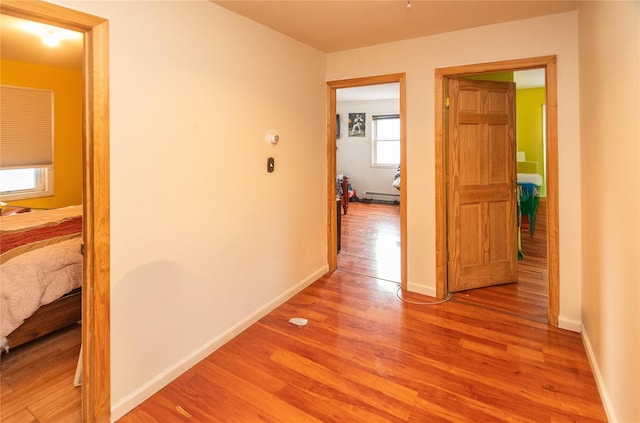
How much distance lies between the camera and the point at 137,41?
177 centimetres

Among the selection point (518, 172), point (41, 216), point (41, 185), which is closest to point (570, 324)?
point (41, 216)

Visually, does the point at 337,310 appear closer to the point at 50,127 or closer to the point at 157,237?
the point at 157,237

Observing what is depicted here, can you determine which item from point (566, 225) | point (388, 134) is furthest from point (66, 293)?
point (388, 134)

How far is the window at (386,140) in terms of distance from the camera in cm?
845

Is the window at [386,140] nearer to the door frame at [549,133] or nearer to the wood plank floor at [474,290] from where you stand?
the wood plank floor at [474,290]

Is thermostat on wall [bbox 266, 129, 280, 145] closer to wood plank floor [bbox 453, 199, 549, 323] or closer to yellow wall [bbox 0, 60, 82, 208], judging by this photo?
wood plank floor [bbox 453, 199, 549, 323]

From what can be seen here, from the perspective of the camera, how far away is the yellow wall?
14.6 feet

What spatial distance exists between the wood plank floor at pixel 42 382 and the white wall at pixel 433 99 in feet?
8.87

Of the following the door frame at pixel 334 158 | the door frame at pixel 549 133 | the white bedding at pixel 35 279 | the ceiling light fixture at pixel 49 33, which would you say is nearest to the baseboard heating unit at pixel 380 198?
the door frame at pixel 334 158

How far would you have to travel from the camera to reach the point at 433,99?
9.98 ft

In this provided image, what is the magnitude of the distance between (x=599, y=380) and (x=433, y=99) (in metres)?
2.31

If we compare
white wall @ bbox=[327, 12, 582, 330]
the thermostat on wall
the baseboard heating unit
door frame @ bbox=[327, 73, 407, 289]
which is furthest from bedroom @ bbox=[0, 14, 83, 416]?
the baseboard heating unit

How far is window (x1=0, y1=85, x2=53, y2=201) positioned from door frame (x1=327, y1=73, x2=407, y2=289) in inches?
151

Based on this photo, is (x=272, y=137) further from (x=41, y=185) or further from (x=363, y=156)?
(x=363, y=156)
